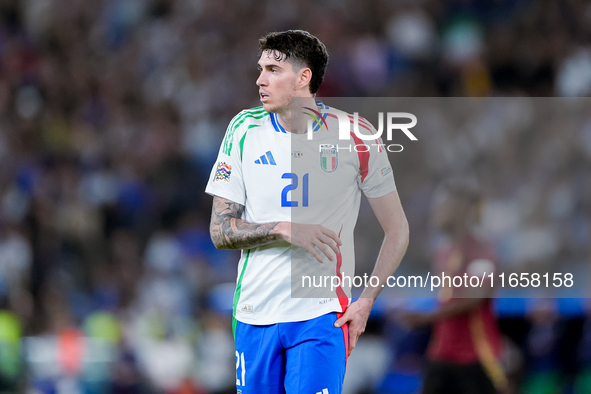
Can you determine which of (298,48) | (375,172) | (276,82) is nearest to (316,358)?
(375,172)

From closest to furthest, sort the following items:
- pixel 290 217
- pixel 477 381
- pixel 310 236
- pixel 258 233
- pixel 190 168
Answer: pixel 310 236 → pixel 258 233 → pixel 290 217 → pixel 477 381 → pixel 190 168

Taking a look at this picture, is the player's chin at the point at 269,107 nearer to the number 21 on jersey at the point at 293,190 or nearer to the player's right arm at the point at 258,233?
the number 21 on jersey at the point at 293,190

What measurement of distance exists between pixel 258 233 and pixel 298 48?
98 cm

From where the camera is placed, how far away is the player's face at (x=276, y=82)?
11.6 feet

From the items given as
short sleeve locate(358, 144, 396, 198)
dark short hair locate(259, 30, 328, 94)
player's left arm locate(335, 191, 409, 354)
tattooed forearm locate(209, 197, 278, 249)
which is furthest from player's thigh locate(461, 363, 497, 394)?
dark short hair locate(259, 30, 328, 94)

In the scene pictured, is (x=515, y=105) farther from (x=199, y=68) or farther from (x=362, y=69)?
(x=199, y=68)

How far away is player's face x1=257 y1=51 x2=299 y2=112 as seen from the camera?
11.6 ft

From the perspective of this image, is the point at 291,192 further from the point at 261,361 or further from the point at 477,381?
the point at 477,381

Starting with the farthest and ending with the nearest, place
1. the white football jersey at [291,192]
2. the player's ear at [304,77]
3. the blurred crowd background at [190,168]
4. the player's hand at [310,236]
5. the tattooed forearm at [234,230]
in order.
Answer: the blurred crowd background at [190,168] → the player's ear at [304,77] → the white football jersey at [291,192] → the tattooed forearm at [234,230] → the player's hand at [310,236]

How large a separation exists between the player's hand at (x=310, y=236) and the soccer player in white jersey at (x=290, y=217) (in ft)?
0.36

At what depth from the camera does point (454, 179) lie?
682cm

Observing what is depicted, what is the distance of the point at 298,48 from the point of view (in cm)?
357

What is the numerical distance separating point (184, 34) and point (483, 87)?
14.5 feet

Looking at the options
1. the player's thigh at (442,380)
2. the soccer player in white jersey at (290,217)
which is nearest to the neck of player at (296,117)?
the soccer player in white jersey at (290,217)
